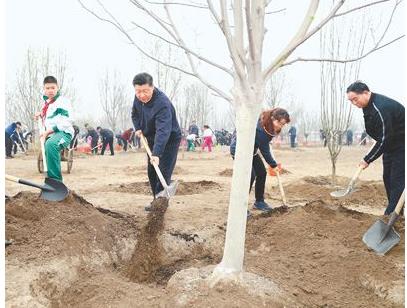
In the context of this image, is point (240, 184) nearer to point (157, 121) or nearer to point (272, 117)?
point (157, 121)

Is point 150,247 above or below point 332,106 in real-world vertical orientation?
below

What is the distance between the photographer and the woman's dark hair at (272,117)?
187 inches

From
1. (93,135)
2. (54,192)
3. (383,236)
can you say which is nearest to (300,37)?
(383,236)

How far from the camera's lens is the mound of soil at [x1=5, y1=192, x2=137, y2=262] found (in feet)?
10.8

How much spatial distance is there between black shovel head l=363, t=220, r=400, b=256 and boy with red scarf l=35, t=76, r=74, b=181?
3.23 m

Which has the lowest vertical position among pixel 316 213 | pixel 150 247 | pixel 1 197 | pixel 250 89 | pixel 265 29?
pixel 150 247

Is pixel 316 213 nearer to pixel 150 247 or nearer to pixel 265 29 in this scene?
pixel 150 247

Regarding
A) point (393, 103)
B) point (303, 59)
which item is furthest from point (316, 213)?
point (303, 59)

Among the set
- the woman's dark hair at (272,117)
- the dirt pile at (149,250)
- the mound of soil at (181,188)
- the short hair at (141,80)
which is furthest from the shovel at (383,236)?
the mound of soil at (181,188)

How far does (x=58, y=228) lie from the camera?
11.7 ft

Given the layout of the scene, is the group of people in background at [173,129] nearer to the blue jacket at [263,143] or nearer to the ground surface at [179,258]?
the blue jacket at [263,143]

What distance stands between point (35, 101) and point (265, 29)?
2015 cm

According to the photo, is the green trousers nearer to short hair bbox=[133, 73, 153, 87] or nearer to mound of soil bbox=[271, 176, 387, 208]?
short hair bbox=[133, 73, 153, 87]

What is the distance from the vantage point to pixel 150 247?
4020 mm
